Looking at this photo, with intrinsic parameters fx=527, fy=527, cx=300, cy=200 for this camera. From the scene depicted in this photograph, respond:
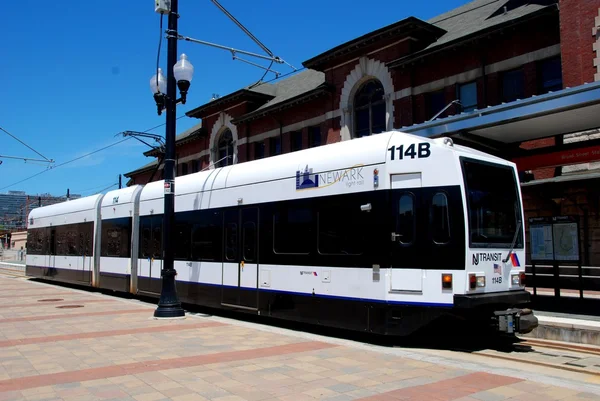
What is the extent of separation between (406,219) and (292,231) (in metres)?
2.70

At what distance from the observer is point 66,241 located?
2178 centimetres

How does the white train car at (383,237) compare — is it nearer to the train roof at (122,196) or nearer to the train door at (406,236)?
the train door at (406,236)

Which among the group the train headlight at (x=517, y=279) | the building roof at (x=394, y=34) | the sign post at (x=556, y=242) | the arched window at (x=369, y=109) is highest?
the building roof at (x=394, y=34)

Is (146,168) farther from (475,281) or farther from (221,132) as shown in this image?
(475,281)

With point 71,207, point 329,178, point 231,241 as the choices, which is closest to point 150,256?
point 231,241

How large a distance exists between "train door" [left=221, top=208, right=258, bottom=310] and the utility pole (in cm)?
120

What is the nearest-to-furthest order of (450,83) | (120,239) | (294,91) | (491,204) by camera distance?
(491,204)
(120,239)
(450,83)
(294,91)

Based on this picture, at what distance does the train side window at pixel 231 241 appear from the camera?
11934 mm

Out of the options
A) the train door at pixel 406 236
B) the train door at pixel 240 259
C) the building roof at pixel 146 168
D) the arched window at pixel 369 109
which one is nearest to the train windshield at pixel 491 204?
the train door at pixel 406 236

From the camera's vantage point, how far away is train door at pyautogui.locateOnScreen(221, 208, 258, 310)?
37.1ft

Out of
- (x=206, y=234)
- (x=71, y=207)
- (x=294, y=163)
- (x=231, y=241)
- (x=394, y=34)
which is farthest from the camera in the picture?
(x=394, y=34)

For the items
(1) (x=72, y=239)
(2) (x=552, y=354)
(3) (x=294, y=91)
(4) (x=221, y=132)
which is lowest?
(2) (x=552, y=354)

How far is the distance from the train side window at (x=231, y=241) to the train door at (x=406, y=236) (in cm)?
456

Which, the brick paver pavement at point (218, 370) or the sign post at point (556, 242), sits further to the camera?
the sign post at point (556, 242)
